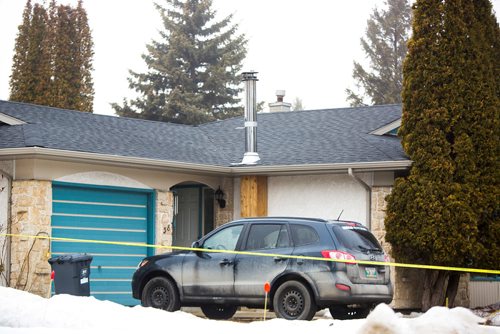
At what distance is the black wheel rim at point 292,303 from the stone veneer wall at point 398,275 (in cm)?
533

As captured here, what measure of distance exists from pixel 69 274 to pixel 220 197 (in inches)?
255

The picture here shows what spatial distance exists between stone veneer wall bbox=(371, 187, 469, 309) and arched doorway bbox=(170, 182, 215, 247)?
173 inches

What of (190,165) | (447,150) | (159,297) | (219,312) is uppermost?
(447,150)

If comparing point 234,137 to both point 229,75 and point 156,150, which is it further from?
point 229,75

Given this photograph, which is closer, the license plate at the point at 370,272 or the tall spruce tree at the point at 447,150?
→ the license plate at the point at 370,272

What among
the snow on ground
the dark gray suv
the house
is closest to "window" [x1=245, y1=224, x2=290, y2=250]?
the dark gray suv

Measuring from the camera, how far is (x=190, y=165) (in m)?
→ 22.3

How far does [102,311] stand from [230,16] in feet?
121

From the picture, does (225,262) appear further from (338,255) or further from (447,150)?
(447,150)

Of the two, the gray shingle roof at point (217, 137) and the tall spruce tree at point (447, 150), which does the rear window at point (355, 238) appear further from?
the gray shingle roof at point (217, 137)

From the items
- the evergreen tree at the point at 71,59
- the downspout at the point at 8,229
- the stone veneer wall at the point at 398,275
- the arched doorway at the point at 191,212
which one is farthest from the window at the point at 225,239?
the evergreen tree at the point at 71,59

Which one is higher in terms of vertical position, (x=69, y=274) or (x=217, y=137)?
(x=217, y=137)

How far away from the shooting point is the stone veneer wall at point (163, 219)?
2220 centimetres

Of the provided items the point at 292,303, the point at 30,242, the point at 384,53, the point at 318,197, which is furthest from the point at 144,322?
the point at 384,53
